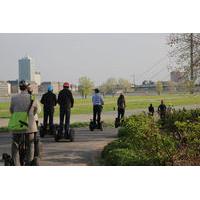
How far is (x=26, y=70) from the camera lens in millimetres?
13516

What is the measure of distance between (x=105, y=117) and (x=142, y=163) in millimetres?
14623

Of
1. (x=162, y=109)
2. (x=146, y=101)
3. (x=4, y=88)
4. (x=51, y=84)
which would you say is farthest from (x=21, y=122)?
(x=146, y=101)

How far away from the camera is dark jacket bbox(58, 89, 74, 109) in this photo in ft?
43.7

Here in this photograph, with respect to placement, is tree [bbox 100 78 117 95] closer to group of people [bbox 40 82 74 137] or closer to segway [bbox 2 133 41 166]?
group of people [bbox 40 82 74 137]

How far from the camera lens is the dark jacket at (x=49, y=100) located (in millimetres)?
14148

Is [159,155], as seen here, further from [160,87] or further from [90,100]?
[90,100]

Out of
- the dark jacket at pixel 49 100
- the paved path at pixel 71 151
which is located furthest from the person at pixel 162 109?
the dark jacket at pixel 49 100

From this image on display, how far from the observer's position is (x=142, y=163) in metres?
9.31

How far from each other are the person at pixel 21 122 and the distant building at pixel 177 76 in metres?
8.54

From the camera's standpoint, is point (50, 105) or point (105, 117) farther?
point (105, 117)

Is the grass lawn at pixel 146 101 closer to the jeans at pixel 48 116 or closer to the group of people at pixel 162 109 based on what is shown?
the group of people at pixel 162 109

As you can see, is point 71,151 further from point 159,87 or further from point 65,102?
point 159,87

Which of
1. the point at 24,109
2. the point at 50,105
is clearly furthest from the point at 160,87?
the point at 24,109

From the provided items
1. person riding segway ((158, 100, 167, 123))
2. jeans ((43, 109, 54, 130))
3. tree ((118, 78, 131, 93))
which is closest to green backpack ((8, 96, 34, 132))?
jeans ((43, 109, 54, 130))
